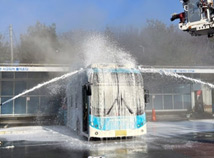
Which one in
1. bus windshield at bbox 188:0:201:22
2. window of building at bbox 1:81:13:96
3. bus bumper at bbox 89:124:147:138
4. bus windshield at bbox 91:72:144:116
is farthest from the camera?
window of building at bbox 1:81:13:96

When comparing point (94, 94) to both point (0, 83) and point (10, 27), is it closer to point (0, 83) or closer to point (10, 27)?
point (0, 83)

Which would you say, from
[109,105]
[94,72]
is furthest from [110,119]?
[94,72]

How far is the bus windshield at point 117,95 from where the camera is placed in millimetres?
10656

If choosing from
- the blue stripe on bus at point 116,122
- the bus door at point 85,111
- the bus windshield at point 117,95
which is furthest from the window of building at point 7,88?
the blue stripe on bus at point 116,122

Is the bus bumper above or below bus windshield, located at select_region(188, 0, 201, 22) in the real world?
below

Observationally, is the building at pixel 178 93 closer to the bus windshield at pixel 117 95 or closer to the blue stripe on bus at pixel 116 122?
the bus windshield at pixel 117 95

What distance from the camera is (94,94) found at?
10680 millimetres

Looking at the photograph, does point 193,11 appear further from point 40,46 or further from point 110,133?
point 40,46

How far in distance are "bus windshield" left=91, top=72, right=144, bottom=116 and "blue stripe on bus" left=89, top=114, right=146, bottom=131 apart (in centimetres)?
16

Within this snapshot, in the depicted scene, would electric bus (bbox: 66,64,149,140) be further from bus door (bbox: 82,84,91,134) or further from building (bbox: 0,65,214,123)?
building (bbox: 0,65,214,123)

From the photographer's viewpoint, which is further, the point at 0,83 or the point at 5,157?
the point at 0,83

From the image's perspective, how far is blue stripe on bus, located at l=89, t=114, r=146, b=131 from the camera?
10.5 meters

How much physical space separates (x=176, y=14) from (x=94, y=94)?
432 cm

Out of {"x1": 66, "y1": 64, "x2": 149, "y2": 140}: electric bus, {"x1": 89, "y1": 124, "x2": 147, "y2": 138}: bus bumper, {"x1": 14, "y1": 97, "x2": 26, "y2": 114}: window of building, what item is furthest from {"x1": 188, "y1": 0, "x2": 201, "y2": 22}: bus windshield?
{"x1": 14, "y1": 97, "x2": 26, "y2": 114}: window of building
